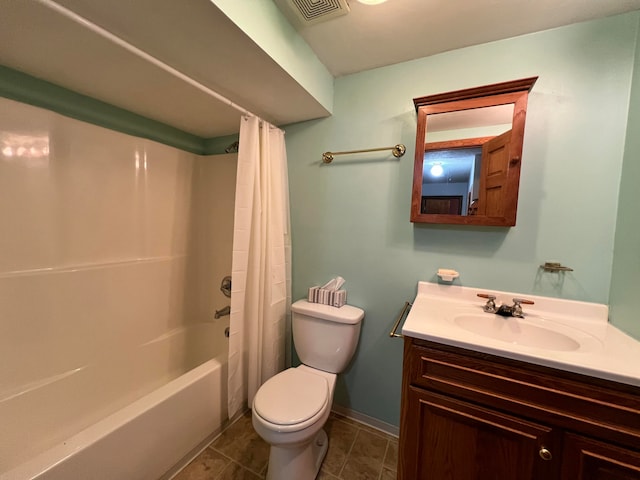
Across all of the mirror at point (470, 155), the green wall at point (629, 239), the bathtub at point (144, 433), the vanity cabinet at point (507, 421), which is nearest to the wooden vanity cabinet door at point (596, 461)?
the vanity cabinet at point (507, 421)

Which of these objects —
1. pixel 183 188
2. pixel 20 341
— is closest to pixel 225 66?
pixel 183 188

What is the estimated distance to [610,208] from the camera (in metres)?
1.05

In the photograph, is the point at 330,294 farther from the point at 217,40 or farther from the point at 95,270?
the point at 95,270

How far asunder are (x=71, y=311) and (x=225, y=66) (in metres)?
1.61

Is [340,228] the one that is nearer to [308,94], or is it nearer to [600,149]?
[308,94]

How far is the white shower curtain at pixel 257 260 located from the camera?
1428mm

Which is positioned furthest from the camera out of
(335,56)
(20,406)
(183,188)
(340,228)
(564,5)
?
(183,188)

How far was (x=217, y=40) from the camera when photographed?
929 mm

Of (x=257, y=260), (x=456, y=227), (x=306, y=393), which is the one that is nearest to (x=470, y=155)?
(x=456, y=227)

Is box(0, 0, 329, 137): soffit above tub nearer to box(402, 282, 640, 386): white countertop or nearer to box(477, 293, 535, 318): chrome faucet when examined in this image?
box(402, 282, 640, 386): white countertop

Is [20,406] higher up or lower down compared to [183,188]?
lower down

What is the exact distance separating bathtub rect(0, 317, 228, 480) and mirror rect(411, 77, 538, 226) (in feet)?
4.95

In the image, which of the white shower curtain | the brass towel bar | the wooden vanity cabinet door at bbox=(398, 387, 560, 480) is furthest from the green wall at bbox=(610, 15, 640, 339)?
the white shower curtain

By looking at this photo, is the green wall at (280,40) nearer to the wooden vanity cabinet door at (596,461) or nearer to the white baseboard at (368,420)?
the wooden vanity cabinet door at (596,461)
